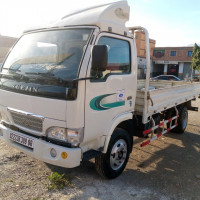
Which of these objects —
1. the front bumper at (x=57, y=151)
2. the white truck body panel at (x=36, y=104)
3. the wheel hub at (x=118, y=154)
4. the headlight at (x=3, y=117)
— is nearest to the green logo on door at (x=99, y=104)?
the white truck body panel at (x=36, y=104)

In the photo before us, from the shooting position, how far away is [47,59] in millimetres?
3039

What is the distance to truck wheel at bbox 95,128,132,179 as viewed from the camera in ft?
10.8

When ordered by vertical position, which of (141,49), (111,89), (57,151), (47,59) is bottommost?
(57,151)

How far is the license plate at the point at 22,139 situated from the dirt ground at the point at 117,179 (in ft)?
2.25

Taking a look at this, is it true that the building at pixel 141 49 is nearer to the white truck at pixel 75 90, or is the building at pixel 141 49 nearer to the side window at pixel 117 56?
the white truck at pixel 75 90

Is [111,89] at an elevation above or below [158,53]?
below

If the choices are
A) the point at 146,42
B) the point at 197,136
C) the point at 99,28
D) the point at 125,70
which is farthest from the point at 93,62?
the point at 197,136

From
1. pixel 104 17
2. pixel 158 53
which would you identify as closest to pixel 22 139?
pixel 104 17

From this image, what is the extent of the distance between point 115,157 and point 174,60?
119ft

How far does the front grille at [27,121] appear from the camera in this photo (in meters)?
2.86

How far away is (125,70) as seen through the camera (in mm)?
3412

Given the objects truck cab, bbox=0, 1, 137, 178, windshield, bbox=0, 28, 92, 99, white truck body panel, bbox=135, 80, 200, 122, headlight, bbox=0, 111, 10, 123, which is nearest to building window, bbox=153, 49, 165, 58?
white truck body panel, bbox=135, 80, 200, 122

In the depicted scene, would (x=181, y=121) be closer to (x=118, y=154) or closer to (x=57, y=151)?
(x=118, y=154)

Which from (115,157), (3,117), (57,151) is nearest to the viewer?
(57,151)
